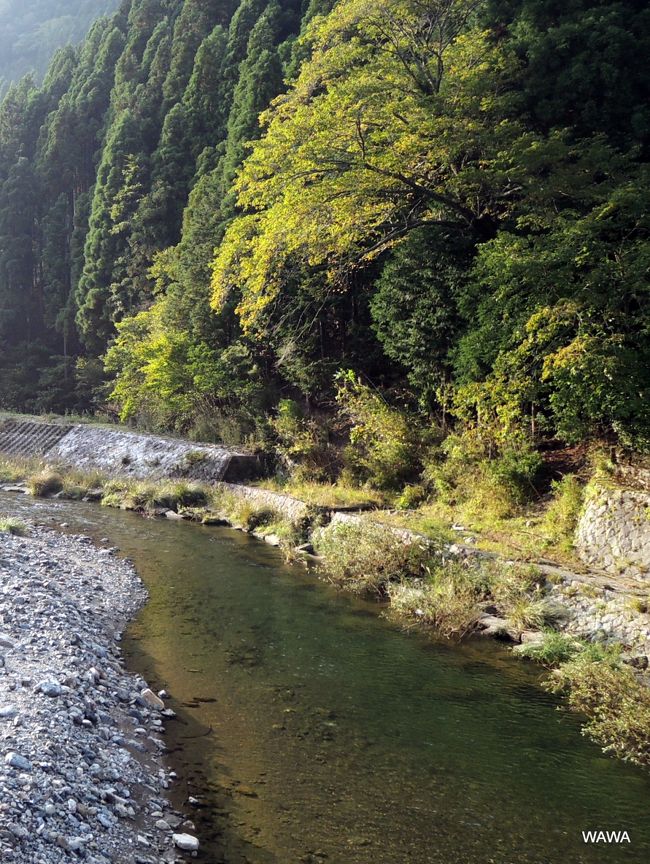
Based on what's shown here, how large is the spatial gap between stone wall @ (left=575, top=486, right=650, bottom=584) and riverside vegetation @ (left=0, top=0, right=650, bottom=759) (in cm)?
42

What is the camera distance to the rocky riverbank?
3.88 m

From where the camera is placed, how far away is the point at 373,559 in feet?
35.9

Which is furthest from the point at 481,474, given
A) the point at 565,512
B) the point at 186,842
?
the point at 186,842

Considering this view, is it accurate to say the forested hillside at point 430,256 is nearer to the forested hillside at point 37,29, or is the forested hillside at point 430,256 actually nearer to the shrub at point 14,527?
the shrub at point 14,527

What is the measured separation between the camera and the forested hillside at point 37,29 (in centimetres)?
8662

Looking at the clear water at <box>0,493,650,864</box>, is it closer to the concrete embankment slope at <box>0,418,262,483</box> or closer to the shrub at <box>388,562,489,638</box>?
the shrub at <box>388,562,489,638</box>

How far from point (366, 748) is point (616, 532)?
589cm

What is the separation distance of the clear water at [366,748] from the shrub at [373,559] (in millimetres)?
1080

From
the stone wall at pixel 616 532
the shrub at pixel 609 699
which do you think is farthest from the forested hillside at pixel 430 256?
the shrub at pixel 609 699

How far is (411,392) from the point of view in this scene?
55.9ft

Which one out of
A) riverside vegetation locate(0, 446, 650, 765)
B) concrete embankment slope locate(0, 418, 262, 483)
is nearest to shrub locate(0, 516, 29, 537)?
riverside vegetation locate(0, 446, 650, 765)

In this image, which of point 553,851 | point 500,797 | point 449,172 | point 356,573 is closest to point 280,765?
point 500,797

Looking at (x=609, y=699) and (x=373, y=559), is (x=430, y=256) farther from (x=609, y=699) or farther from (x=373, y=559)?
(x=609, y=699)

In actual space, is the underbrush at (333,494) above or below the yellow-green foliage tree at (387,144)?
below
